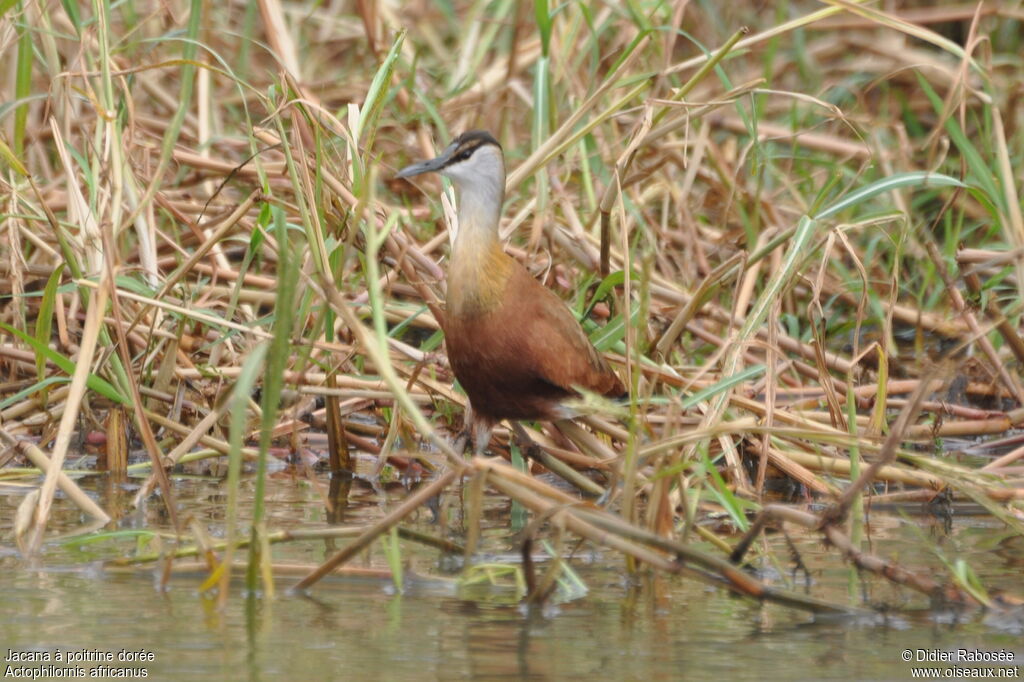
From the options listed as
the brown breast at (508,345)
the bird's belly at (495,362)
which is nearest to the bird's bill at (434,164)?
the brown breast at (508,345)

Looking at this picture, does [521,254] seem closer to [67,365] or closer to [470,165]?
[470,165]

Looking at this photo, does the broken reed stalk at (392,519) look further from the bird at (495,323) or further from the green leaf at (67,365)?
the green leaf at (67,365)

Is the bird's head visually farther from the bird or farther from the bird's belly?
the bird's belly

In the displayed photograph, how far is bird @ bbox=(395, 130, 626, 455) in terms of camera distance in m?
3.84

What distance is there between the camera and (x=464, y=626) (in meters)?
2.88

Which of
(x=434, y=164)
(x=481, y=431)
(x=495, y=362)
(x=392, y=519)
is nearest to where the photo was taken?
(x=392, y=519)

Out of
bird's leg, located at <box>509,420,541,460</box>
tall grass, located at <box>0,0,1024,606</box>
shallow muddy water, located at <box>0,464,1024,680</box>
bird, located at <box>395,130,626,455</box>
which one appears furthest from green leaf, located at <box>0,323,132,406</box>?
bird's leg, located at <box>509,420,541,460</box>

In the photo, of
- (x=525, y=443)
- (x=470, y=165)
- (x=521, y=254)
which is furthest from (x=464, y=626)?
(x=521, y=254)

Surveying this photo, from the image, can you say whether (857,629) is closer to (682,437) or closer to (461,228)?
(682,437)

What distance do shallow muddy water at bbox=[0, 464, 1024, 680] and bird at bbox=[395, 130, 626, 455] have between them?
558mm

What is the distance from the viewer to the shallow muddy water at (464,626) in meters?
2.63

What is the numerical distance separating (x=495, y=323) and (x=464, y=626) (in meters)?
1.16

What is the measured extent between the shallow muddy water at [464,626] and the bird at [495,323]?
558 mm

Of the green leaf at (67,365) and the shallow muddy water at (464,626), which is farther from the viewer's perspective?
the green leaf at (67,365)
